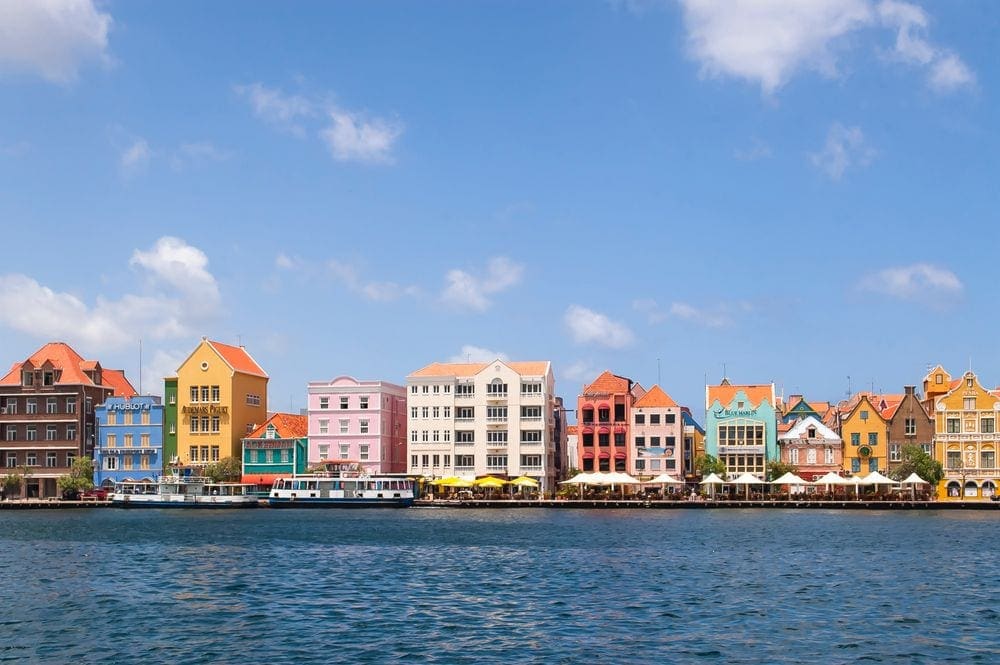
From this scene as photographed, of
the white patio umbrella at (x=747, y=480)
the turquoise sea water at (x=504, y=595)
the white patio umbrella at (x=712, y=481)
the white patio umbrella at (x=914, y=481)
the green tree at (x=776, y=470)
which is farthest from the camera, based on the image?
the green tree at (x=776, y=470)

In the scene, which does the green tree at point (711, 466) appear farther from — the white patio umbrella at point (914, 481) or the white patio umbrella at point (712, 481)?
the white patio umbrella at point (914, 481)

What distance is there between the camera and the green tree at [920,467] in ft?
388

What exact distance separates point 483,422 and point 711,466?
26.5 meters

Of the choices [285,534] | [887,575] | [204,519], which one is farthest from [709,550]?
[204,519]

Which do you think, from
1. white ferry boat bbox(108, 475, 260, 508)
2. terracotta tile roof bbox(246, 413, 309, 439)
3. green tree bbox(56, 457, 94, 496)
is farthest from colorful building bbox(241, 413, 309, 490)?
green tree bbox(56, 457, 94, 496)

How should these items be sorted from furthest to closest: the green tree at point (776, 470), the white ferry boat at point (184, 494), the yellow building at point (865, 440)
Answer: the yellow building at point (865, 440), the white ferry boat at point (184, 494), the green tree at point (776, 470)

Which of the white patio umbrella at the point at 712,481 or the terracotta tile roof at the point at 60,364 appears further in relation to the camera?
the terracotta tile roof at the point at 60,364

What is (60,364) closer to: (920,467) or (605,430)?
(605,430)

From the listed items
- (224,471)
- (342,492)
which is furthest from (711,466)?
(224,471)

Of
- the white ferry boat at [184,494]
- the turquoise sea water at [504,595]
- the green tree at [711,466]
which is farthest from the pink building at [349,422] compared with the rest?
the turquoise sea water at [504,595]

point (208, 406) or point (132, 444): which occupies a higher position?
point (208, 406)

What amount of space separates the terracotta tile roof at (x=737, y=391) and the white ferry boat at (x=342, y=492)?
36.6 meters

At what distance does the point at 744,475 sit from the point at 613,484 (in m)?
14.0

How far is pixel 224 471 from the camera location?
134m
